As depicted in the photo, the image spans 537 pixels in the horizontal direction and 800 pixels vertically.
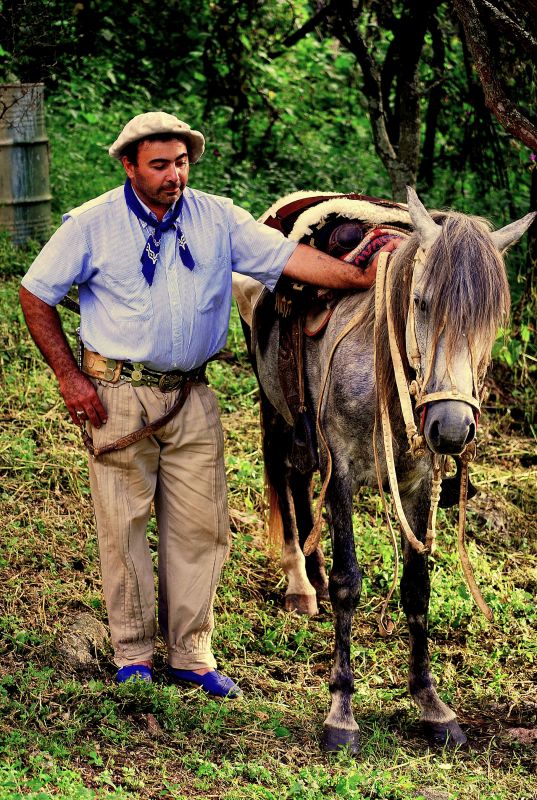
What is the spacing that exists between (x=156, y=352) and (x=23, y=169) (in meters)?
4.18

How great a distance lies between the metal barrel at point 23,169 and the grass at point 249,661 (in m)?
1.28

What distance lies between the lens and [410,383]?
334cm

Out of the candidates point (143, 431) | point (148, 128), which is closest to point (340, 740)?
point (143, 431)

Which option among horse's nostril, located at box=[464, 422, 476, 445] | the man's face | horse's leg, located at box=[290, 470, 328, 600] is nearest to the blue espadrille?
horse's leg, located at box=[290, 470, 328, 600]

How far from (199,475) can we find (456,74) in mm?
→ 6654

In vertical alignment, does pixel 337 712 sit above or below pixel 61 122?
below

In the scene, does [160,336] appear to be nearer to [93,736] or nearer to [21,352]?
[93,736]

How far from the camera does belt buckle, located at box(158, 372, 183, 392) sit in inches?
149

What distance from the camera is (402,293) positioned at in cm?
339

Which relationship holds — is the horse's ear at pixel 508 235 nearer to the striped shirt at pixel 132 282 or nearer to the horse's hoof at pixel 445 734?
the striped shirt at pixel 132 282

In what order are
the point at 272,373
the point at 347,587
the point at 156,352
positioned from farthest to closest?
the point at 272,373, the point at 347,587, the point at 156,352

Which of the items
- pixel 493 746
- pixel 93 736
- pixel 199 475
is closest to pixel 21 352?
pixel 199 475

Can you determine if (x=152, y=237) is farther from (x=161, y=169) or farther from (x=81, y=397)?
(x=81, y=397)

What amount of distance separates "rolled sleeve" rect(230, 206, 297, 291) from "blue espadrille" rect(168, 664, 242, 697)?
5.18 feet
